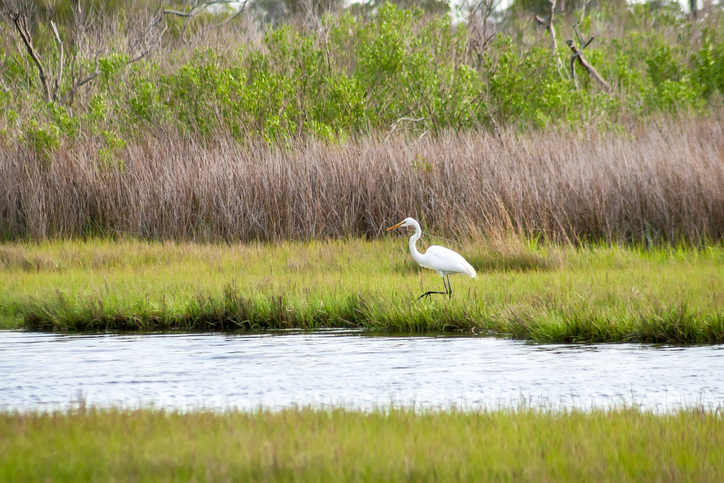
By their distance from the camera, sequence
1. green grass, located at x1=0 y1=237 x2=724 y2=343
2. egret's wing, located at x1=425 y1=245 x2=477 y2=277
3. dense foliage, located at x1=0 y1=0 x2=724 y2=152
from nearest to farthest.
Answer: green grass, located at x1=0 y1=237 x2=724 y2=343
egret's wing, located at x1=425 y1=245 x2=477 y2=277
dense foliage, located at x1=0 y1=0 x2=724 y2=152

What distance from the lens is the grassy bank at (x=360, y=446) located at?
3.65m

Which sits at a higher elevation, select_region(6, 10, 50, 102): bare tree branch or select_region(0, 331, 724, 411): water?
select_region(6, 10, 50, 102): bare tree branch

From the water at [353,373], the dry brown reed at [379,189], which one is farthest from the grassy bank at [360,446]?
the dry brown reed at [379,189]

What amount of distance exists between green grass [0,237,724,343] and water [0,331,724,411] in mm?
405

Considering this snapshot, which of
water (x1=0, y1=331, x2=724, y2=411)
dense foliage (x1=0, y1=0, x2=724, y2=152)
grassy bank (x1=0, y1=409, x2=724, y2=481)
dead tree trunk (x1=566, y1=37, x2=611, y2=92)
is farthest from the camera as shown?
dead tree trunk (x1=566, y1=37, x2=611, y2=92)

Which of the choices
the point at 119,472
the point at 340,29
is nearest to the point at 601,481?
the point at 119,472

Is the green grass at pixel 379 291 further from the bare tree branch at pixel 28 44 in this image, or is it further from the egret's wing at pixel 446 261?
the bare tree branch at pixel 28 44

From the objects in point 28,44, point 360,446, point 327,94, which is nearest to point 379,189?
point 327,94

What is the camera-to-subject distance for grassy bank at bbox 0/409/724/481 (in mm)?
3654

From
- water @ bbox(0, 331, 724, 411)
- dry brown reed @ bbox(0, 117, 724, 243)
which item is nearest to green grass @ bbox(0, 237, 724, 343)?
water @ bbox(0, 331, 724, 411)

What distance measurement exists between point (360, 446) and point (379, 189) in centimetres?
1125

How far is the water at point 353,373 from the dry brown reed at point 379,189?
5.08 m

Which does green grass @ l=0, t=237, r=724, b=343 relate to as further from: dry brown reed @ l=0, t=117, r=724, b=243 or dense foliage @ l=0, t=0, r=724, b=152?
dense foliage @ l=0, t=0, r=724, b=152

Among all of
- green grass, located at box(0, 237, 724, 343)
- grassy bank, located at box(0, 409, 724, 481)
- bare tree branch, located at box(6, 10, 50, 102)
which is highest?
bare tree branch, located at box(6, 10, 50, 102)
